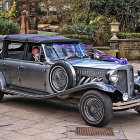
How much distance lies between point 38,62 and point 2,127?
2.09 meters

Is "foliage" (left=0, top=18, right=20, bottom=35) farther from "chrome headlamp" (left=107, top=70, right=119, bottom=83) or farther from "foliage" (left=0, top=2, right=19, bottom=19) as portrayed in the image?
"chrome headlamp" (left=107, top=70, right=119, bottom=83)

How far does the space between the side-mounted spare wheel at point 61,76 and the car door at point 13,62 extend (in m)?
1.41

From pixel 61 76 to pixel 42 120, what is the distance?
1044mm

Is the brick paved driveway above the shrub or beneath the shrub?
beneath

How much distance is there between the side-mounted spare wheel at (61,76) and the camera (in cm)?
749

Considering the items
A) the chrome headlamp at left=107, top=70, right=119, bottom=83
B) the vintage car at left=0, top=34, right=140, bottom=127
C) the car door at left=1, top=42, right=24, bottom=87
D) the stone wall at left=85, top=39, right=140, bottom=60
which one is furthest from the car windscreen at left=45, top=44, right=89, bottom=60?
the stone wall at left=85, top=39, right=140, bottom=60

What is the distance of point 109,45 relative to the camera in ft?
79.7

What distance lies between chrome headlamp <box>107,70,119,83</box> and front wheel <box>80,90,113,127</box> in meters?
0.39

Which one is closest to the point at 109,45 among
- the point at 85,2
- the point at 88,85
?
the point at 85,2

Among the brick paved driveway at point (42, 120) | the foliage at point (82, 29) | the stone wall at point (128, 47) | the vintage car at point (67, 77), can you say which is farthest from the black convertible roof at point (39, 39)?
the foliage at point (82, 29)

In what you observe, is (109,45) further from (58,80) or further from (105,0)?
(58,80)

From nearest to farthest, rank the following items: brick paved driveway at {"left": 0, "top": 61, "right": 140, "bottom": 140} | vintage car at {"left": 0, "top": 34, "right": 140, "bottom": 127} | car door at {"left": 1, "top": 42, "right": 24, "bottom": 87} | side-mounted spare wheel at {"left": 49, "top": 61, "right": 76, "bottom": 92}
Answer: brick paved driveway at {"left": 0, "top": 61, "right": 140, "bottom": 140} → vintage car at {"left": 0, "top": 34, "right": 140, "bottom": 127} → side-mounted spare wheel at {"left": 49, "top": 61, "right": 76, "bottom": 92} → car door at {"left": 1, "top": 42, "right": 24, "bottom": 87}

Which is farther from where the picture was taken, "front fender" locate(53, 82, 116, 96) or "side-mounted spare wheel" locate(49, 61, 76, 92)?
"side-mounted spare wheel" locate(49, 61, 76, 92)

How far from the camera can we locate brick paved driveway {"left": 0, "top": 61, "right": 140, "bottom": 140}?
6.43m
